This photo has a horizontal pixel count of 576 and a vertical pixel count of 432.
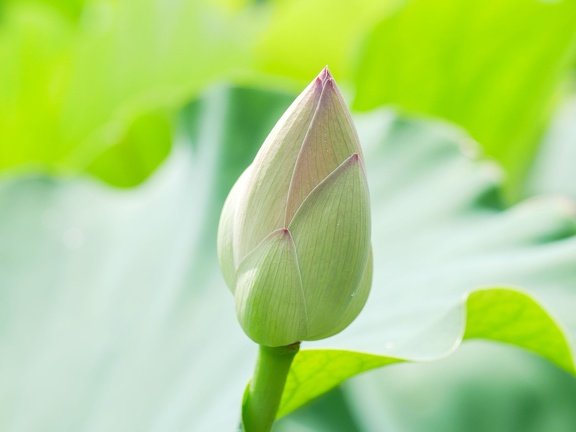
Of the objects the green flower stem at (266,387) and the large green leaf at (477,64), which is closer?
the green flower stem at (266,387)

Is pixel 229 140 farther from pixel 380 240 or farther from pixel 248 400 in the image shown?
pixel 248 400

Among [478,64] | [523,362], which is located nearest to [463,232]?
[523,362]

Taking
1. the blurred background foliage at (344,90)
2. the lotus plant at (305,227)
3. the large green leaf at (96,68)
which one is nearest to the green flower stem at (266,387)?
the lotus plant at (305,227)

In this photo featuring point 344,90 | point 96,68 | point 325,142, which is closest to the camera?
point 325,142

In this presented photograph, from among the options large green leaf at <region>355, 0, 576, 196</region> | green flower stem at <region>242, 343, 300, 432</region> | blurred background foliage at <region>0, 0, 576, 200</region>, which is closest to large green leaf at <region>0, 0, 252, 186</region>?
blurred background foliage at <region>0, 0, 576, 200</region>

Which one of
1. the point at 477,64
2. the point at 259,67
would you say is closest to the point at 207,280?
the point at 477,64

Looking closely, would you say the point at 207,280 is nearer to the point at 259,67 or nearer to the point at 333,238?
the point at 333,238

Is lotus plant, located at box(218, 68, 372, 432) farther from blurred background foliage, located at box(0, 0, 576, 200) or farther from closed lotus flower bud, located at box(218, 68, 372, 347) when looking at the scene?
blurred background foliage, located at box(0, 0, 576, 200)

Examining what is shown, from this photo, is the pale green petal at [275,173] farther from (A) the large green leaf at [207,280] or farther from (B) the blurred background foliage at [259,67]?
(B) the blurred background foliage at [259,67]
